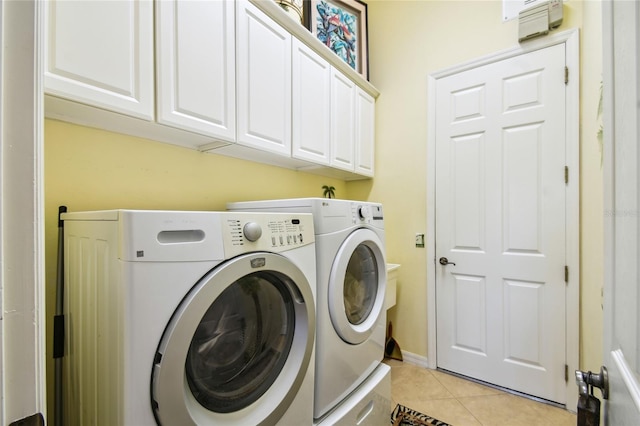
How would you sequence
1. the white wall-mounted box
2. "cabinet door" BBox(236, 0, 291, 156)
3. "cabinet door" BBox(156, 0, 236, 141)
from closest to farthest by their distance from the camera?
1. "cabinet door" BBox(156, 0, 236, 141)
2. "cabinet door" BBox(236, 0, 291, 156)
3. the white wall-mounted box

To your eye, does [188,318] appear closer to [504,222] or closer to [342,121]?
[342,121]

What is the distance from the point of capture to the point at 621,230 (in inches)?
19.3

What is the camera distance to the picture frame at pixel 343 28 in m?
2.08

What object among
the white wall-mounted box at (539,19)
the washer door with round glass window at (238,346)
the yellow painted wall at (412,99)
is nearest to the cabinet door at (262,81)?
the washer door with round glass window at (238,346)

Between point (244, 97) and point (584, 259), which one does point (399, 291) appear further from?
point (244, 97)

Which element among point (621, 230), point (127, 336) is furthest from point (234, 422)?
point (621, 230)

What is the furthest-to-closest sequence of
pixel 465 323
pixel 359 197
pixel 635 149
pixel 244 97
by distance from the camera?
pixel 359 197, pixel 465 323, pixel 244 97, pixel 635 149

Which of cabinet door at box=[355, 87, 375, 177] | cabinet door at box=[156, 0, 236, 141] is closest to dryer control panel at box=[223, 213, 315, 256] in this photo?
cabinet door at box=[156, 0, 236, 141]

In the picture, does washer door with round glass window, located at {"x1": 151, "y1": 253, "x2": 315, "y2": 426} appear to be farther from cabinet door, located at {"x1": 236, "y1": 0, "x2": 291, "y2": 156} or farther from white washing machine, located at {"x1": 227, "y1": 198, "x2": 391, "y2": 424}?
cabinet door, located at {"x1": 236, "y1": 0, "x2": 291, "y2": 156}

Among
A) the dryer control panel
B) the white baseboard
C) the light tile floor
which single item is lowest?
the light tile floor

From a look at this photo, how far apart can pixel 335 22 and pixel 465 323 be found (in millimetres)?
2537

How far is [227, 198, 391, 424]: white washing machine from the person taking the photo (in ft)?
3.87

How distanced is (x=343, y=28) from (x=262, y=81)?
4.01 feet

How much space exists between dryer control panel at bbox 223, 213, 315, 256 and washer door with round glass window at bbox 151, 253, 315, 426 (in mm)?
36
